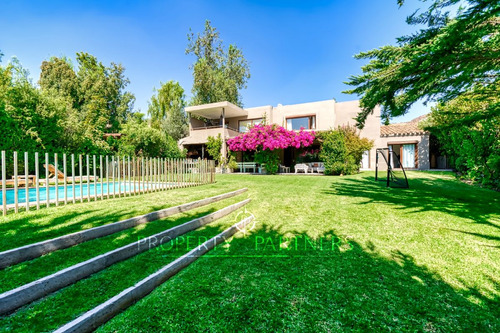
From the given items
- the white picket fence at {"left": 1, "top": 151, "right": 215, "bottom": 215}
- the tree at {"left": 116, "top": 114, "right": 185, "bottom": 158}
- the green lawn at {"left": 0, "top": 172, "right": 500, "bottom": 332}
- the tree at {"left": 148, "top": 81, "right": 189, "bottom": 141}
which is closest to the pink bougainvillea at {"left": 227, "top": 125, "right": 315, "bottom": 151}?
the white picket fence at {"left": 1, "top": 151, "right": 215, "bottom": 215}

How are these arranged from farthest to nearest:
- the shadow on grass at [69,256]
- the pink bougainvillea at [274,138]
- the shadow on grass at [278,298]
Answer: the pink bougainvillea at [274,138], the shadow on grass at [69,256], the shadow on grass at [278,298]

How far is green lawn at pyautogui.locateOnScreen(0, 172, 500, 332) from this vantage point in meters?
1.90

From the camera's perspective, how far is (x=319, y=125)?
20672 mm

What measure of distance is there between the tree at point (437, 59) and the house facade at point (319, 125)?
14.2 m

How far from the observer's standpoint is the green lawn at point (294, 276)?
6.24ft

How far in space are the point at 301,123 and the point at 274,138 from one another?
612 centimetres

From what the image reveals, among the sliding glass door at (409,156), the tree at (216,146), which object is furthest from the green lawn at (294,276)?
the sliding glass door at (409,156)

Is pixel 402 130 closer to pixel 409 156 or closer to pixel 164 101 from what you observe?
pixel 409 156

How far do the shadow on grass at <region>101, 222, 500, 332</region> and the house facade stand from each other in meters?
18.2

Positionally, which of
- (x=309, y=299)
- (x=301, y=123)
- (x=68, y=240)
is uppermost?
(x=301, y=123)

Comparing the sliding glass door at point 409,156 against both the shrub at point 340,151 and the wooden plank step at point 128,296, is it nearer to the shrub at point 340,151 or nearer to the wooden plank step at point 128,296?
the shrub at point 340,151

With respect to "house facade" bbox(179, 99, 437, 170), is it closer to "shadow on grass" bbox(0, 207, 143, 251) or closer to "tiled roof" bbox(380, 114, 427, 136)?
"tiled roof" bbox(380, 114, 427, 136)

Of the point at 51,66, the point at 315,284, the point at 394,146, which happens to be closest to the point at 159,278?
the point at 315,284

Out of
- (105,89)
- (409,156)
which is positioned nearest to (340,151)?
(409,156)
